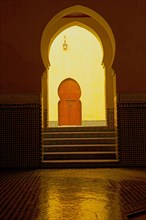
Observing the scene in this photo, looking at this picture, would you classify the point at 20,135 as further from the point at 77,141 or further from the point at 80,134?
the point at 80,134

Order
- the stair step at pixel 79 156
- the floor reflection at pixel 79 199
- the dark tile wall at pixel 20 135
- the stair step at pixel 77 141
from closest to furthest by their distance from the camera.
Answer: the floor reflection at pixel 79 199, the dark tile wall at pixel 20 135, the stair step at pixel 79 156, the stair step at pixel 77 141

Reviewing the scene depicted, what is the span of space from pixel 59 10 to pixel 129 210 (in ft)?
13.2

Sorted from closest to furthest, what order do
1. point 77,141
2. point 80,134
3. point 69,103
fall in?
point 77,141
point 80,134
point 69,103

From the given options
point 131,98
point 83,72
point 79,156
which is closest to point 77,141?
point 79,156

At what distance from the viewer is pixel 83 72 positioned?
10445 mm

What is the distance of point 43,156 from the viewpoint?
5.62 meters

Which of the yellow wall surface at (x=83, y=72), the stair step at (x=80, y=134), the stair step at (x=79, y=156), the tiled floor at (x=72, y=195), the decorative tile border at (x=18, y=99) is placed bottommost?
the tiled floor at (x=72, y=195)

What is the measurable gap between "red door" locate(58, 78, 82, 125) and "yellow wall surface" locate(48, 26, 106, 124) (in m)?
0.15

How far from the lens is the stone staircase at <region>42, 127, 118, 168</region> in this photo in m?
5.39

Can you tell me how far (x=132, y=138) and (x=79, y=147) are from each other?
1365 millimetres

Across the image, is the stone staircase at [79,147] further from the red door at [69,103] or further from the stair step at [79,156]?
the red door at [69,103]

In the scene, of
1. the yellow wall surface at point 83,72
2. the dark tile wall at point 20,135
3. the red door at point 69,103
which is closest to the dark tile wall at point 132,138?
the dark tile wall at point 20,135

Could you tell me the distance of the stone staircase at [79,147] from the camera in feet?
17.7

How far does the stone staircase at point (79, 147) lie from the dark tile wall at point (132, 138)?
9.4 inches
